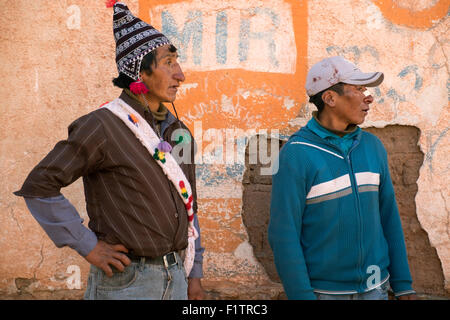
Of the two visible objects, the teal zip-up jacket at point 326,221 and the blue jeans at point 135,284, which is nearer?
the blue jeans at point 135,284

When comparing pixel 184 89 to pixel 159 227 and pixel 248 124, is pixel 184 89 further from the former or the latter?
pixel 159 227

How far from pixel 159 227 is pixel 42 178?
1.68ft

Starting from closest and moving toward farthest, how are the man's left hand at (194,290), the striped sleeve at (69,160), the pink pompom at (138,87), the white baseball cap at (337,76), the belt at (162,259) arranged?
1. the striped sleeve at (69,160)
2. the belt at (162,259)
3. the pink pompom at (138,87)
4. the man's left hand at (194,290)
5. the white baseball cap at (337,76)

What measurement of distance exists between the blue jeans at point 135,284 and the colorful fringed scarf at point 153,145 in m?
0.31

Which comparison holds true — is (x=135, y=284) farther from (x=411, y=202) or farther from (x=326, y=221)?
(x=411, y=202)

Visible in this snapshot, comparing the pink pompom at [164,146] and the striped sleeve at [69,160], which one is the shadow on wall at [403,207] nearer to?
the pink pompom at [164,146]

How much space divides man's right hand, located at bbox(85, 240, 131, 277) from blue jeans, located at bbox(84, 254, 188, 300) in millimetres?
50

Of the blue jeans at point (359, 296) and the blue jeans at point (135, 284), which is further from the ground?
the blue jeans at point (135, 284)

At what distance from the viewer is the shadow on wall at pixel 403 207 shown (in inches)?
129

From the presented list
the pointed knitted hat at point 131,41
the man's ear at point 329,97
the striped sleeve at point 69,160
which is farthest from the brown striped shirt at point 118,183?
the man's ear at point 329,97

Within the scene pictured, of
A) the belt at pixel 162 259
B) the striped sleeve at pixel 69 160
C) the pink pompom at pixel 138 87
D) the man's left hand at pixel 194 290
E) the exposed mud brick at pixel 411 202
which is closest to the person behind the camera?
the striped sleeve at pixel 69 160

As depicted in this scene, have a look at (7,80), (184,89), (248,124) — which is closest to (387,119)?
(248,124)

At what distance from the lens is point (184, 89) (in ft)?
11.2

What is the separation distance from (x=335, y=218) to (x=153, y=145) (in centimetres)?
95
